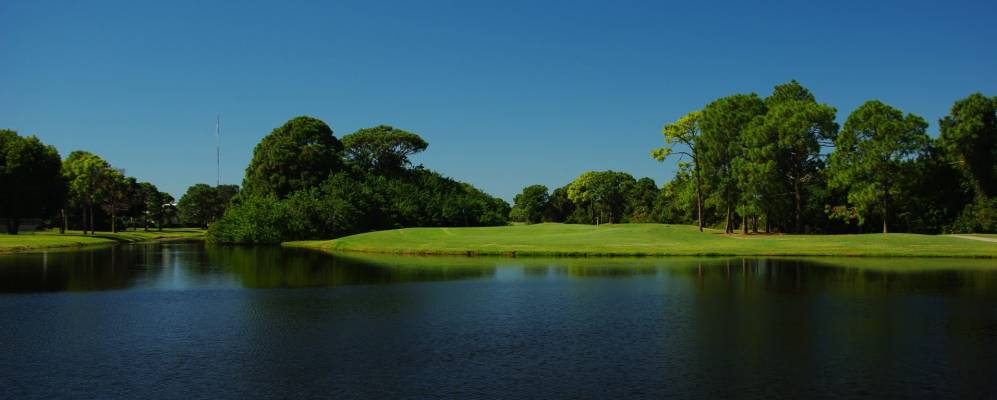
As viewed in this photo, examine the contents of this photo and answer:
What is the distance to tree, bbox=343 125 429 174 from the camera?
390 ft

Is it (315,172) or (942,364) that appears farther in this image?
(315,172)

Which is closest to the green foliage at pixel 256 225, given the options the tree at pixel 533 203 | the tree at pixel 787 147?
the tree at pixel 787 147

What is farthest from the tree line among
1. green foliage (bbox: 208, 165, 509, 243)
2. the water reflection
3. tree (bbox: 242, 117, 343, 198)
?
the water reflection

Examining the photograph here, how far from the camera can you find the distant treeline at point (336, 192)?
88.3 meters

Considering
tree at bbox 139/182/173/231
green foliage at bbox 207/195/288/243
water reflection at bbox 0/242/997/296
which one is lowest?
water reflection at bbox 0/242/997/296

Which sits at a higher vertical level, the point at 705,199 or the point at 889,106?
the point at 889,106

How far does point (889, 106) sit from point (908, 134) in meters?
3.35

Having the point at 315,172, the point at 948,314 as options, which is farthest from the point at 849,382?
the point at 315,172

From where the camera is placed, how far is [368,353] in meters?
19.2

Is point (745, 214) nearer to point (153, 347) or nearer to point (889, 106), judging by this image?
point (889, 106)

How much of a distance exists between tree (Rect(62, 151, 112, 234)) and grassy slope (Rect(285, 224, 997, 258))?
51.2 m

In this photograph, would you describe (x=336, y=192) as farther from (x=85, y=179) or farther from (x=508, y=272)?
(x=508, y=272)

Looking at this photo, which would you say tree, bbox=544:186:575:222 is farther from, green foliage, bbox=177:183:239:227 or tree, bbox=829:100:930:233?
tree, bbox=829:100:930:233

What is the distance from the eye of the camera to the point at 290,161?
328 feet
